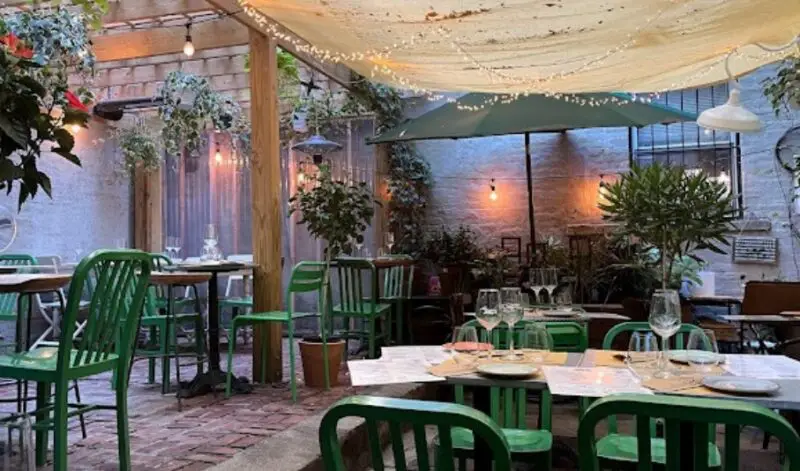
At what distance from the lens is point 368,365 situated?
216cm

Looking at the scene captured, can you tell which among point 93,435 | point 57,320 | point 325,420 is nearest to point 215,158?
point 57,320

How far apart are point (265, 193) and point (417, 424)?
12.2 ft

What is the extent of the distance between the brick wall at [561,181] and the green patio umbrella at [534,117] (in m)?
1.48

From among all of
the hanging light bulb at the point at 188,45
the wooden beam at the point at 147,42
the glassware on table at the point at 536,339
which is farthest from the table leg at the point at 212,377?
the wooden beam at the point at 147,42

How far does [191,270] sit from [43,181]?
2.41 meters

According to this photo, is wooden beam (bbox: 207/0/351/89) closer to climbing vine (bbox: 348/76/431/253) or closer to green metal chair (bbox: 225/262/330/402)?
climbing vine (bbox: 348/76/431/253)

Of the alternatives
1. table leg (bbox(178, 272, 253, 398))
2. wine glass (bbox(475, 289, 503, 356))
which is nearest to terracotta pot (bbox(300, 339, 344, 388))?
table leg (bbox(178, 272, 253, 398))

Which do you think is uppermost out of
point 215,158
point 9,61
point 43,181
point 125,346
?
point 215,158

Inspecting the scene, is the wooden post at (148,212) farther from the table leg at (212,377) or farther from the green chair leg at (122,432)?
the green chair leg at (122,432)

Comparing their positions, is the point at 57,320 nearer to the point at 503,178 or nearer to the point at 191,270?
the point at 191,270

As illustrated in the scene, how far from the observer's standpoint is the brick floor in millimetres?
2943

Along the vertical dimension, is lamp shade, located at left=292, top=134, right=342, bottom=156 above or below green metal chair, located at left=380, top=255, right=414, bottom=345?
above

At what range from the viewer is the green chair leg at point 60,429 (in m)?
2.26

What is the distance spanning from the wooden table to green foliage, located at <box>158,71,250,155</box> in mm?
3218
